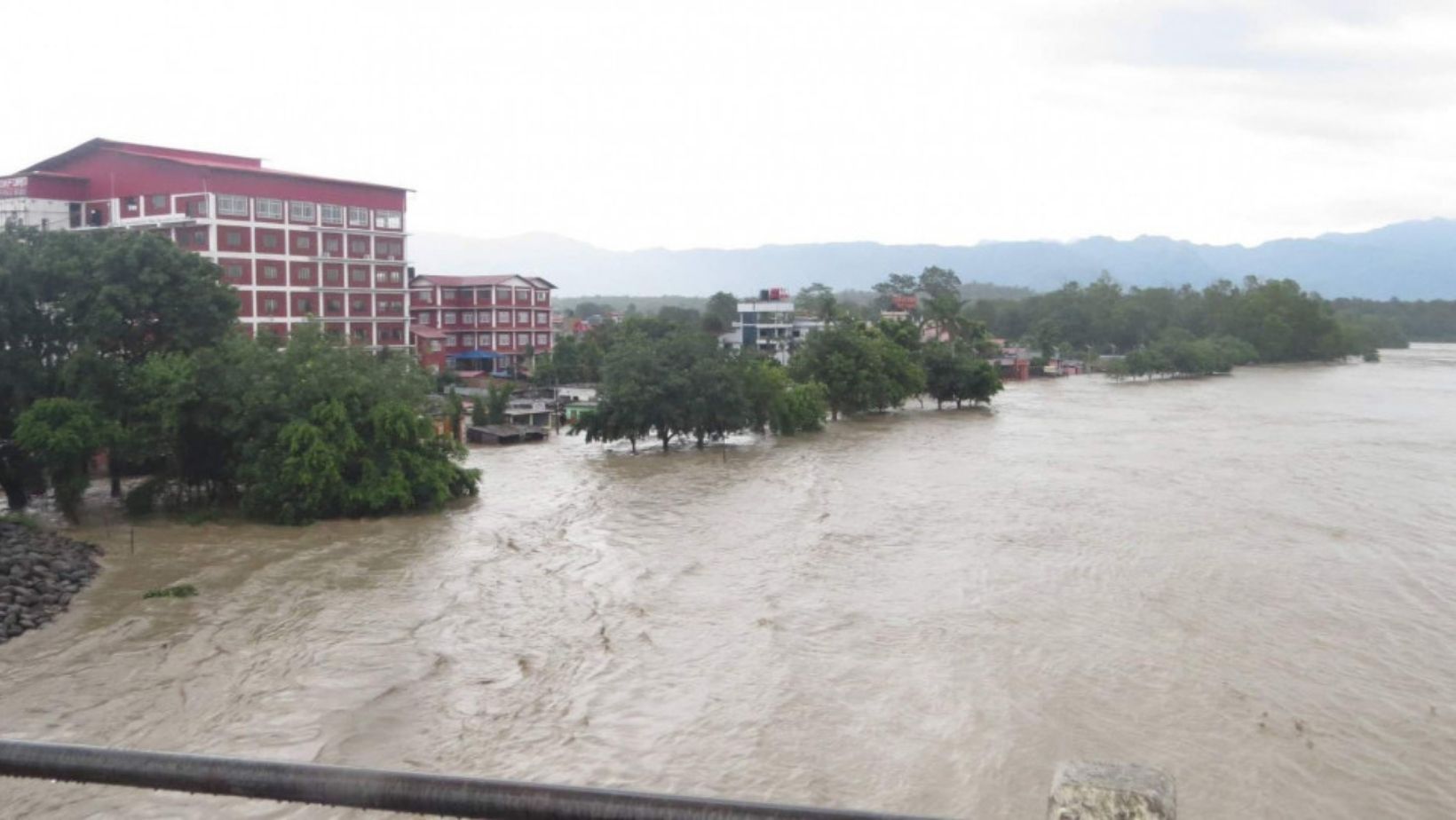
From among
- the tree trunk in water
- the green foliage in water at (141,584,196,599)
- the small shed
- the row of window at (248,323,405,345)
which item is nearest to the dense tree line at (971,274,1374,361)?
the row of window at (248,323,405,345)

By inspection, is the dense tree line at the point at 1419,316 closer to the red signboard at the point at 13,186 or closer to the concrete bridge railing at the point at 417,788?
the red signboard at the point at 13,186

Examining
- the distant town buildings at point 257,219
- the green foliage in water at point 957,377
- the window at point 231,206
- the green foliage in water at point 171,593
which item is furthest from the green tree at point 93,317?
the green foliage in water at point 957,377

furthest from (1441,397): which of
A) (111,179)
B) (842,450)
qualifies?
(111,179)

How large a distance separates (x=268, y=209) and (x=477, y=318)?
1157 cm

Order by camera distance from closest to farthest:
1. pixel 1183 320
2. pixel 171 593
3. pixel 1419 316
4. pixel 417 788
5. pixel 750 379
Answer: pixel 417 788, pixel 171 593, pixel 750 379, pixel 1183 320, pixel 1419 316

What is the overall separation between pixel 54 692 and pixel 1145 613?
10.5m

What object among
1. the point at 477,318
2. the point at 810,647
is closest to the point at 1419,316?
the point at 477,318

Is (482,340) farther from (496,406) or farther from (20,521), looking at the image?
(20,521)

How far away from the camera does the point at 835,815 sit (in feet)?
3.92

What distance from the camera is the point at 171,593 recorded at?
40.0ft

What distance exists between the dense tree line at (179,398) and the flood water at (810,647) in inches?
33.1

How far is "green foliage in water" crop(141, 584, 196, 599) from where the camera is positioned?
12.1 metres

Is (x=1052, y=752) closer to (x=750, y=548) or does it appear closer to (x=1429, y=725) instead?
(x=1429, y=725)

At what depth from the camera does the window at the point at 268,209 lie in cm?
2980
